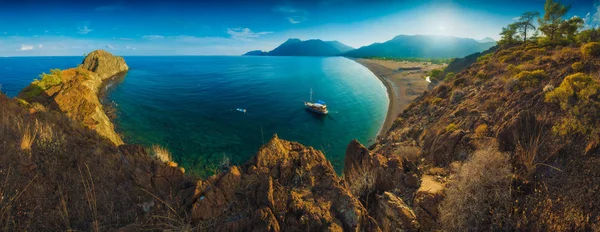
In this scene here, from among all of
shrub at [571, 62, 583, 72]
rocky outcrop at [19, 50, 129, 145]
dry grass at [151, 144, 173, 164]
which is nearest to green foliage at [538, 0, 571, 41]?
shrub at [571, 62, 583, 72]

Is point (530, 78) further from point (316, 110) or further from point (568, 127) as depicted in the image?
point (316, 110)

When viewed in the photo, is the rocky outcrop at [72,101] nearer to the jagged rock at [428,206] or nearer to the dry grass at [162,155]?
the dry grass at [162,155]

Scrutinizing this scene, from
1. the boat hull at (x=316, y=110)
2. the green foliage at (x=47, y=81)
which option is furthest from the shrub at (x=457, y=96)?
the green foliage at (x=47, y=81)

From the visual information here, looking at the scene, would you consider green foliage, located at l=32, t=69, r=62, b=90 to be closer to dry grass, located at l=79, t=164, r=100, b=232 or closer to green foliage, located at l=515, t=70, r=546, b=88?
dry grass, located at l=79, t=164, r=100, b=232

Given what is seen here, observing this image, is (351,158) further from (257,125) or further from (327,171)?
(257,125)

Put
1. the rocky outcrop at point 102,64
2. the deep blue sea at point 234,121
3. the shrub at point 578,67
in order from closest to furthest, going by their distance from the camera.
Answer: the shrub at point 578,67 → the deep blue sea at point 234,121 → the rocky outcrop at point 102,64
